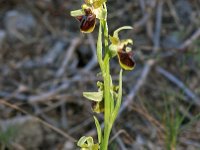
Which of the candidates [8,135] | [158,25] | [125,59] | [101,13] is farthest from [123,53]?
[158,25]

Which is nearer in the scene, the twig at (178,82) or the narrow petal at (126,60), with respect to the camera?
the narrow petal at (126,60)

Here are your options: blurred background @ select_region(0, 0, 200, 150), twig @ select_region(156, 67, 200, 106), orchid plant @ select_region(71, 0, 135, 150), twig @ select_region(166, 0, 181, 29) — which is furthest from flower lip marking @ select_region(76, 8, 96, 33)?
twig @ select_region(166, 0, 181, 29)

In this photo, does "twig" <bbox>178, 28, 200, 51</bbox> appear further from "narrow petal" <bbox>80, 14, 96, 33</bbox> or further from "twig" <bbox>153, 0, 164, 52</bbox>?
"narrow petal" <bbox>80, 14, 96, 33</bbox>

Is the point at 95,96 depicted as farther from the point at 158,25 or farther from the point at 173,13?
the point at 173,13

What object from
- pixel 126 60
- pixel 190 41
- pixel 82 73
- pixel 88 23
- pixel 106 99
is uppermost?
pixel 88 23

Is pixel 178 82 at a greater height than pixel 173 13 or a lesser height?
lesser

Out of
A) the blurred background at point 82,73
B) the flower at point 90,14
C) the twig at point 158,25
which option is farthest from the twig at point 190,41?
the flower at point 90,14

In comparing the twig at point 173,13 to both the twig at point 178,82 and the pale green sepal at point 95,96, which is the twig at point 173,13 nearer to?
the twig at point 178,82
